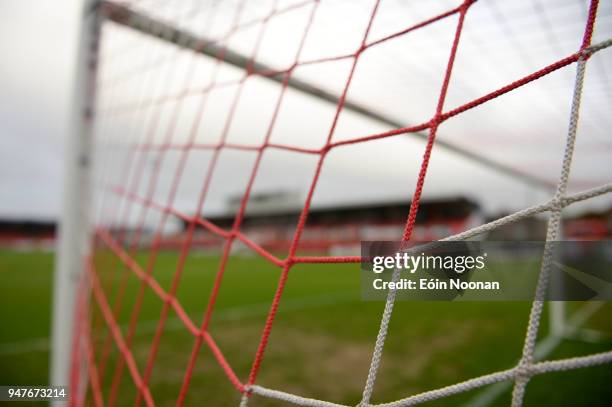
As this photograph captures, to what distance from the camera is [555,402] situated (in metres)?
1.86

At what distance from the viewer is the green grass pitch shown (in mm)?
2012

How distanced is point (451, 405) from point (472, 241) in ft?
5.12

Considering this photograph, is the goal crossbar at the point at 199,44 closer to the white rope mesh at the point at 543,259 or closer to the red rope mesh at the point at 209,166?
the red rope mesh at the point at 209,166

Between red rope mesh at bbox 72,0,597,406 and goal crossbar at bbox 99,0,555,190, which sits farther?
goal crossbar at bbox 99,0,555,190

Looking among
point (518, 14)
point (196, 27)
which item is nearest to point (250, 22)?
point (196, 27)

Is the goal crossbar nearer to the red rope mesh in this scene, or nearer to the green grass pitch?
the red rope mesh

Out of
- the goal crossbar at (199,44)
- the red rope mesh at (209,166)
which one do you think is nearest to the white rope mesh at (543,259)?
the red rope mesh at (209,166)

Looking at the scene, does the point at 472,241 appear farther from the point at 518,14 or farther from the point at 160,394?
the point at 160,394

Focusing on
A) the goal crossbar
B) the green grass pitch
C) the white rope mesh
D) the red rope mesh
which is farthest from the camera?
the green grass pitch

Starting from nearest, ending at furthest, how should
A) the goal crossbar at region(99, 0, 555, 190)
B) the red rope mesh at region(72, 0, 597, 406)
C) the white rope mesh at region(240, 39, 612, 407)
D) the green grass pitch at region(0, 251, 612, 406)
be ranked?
the white rope mesh at region(240, 39, 612, 407) → the red rope mesh at region(72, 0, 597, 406) → the goal crossbar at region(99, 0, 555, 190) → the green grass pitch at region(0, 251, 612, 406)

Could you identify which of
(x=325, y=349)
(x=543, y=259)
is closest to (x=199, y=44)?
(x=543, y=259)

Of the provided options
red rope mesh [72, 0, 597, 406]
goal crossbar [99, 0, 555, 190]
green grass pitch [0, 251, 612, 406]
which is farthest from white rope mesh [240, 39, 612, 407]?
goal crossbar [99, 0, 555, 190]

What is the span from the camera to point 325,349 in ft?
9.34

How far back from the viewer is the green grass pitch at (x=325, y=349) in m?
2.01
